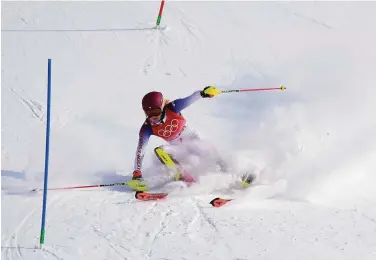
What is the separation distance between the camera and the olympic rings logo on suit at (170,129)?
24.1ft

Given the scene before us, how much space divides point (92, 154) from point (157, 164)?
51.0 inches

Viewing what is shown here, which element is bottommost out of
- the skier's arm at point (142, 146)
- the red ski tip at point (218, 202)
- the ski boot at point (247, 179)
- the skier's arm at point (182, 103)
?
the red ski tip at point (218, 202)

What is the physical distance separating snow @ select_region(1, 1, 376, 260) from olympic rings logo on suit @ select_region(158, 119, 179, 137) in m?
0.71

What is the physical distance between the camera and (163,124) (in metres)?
7.30

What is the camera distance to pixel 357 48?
39.9ft

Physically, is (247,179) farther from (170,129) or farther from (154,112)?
(154,112)

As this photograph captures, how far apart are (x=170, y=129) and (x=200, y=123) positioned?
2327mm

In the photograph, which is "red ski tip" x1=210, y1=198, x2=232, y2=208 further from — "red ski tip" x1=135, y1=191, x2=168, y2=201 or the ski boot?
"red ski tip" x1=135, y1=191, x2=168, y2=201

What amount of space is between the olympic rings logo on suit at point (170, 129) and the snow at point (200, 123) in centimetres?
71

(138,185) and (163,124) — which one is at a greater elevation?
(163,124)

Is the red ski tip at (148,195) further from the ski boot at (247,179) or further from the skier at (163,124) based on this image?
the ski boot at (247,179)

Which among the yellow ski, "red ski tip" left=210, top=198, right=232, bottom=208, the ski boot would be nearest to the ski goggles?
the yellow ski

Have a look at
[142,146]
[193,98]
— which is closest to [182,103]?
[193,98]

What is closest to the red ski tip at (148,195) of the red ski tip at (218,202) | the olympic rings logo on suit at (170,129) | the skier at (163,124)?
the skier at (163,124)
